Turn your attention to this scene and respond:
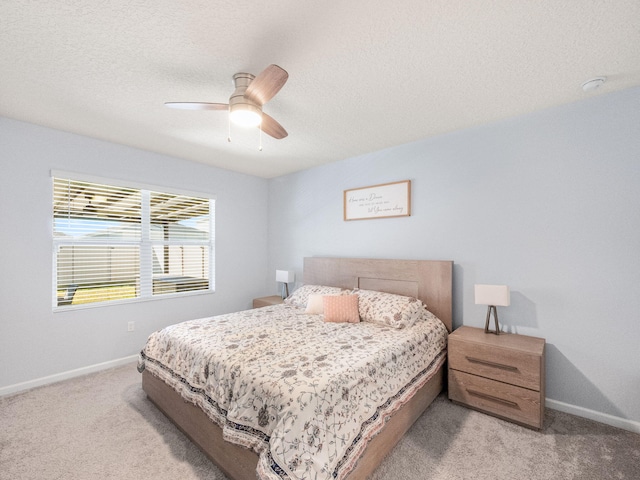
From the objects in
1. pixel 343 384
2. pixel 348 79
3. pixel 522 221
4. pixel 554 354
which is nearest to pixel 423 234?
pixel 522 221

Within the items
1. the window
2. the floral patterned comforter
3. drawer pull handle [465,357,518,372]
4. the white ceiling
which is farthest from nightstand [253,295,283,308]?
drawer pull handle [465,357,518,372]

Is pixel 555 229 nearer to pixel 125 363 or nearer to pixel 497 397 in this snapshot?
pixel 497 397

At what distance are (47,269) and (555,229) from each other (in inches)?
184

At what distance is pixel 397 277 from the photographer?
3.18 meters

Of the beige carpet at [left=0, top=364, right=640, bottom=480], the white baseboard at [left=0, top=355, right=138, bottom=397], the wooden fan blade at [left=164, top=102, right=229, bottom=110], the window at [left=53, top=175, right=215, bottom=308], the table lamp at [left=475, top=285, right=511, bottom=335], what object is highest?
the wooden fan blade at [left=164, top=102, right=229, bottom=110]

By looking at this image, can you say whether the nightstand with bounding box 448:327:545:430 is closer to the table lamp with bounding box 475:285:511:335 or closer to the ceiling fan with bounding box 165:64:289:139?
the table lamp with bounding box 475:285:511:335

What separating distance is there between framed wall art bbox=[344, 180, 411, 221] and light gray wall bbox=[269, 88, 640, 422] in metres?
0.11

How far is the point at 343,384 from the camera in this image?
5.22ft

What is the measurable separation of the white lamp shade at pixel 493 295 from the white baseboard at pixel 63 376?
149 inches

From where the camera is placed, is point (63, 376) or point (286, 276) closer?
point (63, 376)

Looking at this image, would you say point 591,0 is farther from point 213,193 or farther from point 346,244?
point 213,193

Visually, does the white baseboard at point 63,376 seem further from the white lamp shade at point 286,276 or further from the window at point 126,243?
the white lamp shade at point 286,276

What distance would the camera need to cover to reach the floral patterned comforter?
4.47 ft

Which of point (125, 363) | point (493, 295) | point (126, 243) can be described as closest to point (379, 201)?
point (493, 295)
